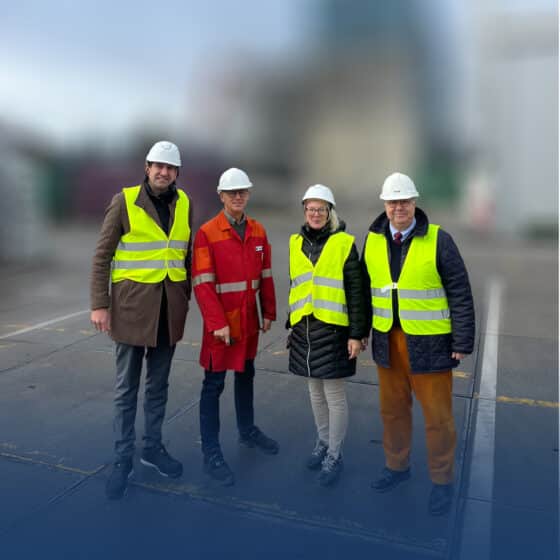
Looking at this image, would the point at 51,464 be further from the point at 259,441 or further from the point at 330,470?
the point at 330,470

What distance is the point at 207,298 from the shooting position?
3.16m

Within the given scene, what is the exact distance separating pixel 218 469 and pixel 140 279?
1172mm

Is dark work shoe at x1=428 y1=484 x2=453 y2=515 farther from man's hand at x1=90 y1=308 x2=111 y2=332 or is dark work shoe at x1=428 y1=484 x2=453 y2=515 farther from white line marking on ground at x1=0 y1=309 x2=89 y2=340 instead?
white line marking on ground at x1=0 y1=309 x2=89 y2=340

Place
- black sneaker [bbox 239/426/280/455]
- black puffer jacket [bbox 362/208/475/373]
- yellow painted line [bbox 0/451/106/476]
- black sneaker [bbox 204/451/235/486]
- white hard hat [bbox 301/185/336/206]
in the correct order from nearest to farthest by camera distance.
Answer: black puffer jacket [bbox 362/208/475/373], white hard hat [bbox 301/185/336/206], black sneaker [bbox 204/451/235/486], yellow painted line [bbox 0/451/106/476], black sneaker [bbox 239/426/280/455]

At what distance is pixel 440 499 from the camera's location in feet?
9.50

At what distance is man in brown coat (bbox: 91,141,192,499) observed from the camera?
310cm

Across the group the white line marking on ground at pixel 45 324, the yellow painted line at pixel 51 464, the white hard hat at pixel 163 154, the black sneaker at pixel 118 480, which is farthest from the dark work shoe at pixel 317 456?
the white line marking on ground at pixel 45 324

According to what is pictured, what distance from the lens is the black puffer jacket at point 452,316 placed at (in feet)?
9.10

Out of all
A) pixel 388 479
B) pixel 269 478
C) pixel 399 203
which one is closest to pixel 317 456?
pixel 269 478

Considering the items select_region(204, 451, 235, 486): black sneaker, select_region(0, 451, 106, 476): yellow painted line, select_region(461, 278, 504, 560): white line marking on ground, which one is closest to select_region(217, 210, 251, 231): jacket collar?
select_region(204, 451, 235, 486): black sneaker

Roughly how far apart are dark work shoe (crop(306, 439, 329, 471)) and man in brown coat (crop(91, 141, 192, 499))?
0.76 metres

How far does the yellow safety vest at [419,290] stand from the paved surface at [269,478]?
38.0 inches

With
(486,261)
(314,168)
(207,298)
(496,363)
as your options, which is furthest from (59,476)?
(486,261)

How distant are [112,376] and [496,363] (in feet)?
12.0
